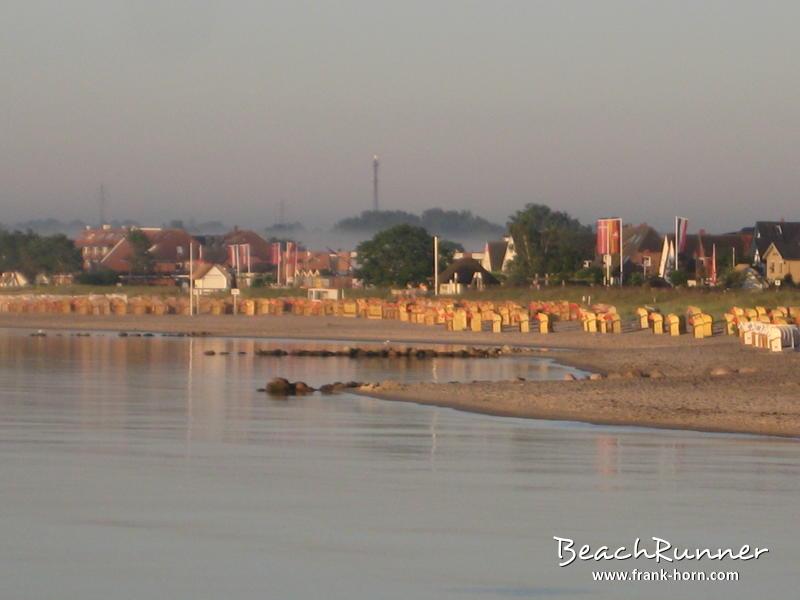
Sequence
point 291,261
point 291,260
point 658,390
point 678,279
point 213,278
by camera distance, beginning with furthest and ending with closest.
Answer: point 291,261
point 291,260
point 213,278
point 678,279
point 658,390

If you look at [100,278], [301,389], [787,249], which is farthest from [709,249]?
[301,389]

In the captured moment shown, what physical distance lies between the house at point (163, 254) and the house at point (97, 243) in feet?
8.31

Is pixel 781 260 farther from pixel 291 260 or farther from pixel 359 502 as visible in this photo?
pixel 359 502

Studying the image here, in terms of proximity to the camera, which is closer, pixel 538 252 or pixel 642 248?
pixel 538 252

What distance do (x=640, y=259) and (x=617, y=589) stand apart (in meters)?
110

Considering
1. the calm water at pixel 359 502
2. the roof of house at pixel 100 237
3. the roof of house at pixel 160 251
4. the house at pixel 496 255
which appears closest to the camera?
the calm water at pixel 359 502

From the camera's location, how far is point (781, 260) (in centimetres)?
9650

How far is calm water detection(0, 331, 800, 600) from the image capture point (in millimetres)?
9953

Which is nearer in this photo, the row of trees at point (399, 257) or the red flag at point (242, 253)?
the red flag at point (242, 253)

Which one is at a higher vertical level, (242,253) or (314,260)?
(314,260)

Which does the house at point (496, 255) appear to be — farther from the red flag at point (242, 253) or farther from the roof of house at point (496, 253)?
the red flag at point (242, 253)

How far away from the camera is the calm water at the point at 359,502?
9953 millimetres

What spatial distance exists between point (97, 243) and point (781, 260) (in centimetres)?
9633
